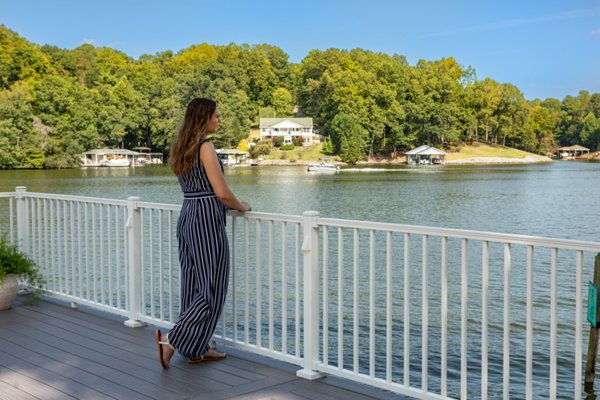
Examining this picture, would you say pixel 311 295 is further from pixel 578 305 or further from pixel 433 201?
pixel 433 201

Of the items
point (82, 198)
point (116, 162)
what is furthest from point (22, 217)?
point (116, 162)

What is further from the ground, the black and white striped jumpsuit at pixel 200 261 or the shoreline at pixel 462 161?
the black and white striped jumpsuit at pixel 200 261

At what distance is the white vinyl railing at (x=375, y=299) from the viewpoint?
10.7 feet

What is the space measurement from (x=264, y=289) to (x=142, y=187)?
31.0 m

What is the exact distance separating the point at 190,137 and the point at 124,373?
1.38 meters

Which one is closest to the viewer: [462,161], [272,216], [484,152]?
[272,216]

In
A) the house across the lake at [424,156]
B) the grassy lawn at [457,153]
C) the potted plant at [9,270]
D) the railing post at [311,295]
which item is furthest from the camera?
the grassy lawn at [457,153]

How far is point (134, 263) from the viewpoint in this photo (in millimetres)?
4957

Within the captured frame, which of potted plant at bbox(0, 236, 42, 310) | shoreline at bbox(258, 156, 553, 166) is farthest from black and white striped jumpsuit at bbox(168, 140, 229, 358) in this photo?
shoreline at bbox(258, 156, 553, 166)

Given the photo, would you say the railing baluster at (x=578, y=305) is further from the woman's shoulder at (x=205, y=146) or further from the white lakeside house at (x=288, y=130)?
the white lakeside house at (x=288, y=130)

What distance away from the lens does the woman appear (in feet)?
12.6

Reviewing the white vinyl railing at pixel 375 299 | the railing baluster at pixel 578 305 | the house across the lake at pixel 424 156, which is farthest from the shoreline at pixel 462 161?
the railing baluster at pixel 578 305

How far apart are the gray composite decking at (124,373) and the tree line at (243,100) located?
6779 cm

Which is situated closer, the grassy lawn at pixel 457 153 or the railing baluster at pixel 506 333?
the railing baluster at pixel 506 333
